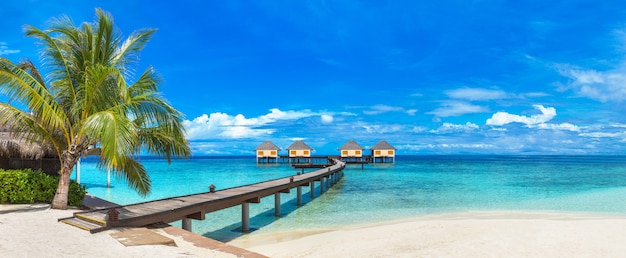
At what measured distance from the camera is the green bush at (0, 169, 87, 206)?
312 inches

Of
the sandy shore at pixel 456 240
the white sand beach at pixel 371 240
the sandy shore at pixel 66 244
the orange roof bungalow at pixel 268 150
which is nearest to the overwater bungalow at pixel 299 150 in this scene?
the orange roof bungalow at pixel 268 150

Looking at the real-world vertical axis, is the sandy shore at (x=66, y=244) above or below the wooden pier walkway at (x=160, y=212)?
below

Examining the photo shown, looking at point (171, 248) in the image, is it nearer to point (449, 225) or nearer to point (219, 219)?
point (219, 219)

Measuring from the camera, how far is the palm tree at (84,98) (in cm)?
684

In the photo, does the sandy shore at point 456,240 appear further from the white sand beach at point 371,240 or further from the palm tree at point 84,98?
the palm tree at point 84,98

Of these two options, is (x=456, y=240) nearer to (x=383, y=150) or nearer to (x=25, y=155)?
(x=25, y=155)

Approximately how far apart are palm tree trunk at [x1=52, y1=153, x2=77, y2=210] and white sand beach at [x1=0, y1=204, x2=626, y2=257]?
0.73ft

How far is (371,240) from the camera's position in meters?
7.86

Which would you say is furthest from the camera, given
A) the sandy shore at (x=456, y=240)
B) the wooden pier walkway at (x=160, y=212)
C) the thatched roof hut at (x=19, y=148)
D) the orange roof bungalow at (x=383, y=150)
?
the orange roof bungalow at (x=383, y=150)

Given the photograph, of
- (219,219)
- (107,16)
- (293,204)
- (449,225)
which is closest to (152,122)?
(107,16)

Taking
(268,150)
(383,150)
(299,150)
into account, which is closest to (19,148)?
(299,150)

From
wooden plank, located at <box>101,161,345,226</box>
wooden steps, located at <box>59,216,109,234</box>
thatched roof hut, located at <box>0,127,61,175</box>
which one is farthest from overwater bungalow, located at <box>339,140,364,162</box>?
wooden steps, located at <box>59,216,109,234</box>

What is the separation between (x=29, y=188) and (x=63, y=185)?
1.05m

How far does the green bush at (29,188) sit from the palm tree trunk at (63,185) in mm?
561
